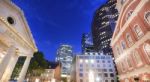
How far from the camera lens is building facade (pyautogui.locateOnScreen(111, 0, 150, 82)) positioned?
16.8 m

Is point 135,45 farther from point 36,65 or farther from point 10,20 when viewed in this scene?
point 36,65

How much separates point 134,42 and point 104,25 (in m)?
110

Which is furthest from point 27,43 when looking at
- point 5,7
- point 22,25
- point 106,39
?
point 106,39

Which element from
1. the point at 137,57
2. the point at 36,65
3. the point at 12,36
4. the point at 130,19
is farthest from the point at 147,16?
the point at 36,65

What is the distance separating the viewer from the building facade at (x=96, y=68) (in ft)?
234

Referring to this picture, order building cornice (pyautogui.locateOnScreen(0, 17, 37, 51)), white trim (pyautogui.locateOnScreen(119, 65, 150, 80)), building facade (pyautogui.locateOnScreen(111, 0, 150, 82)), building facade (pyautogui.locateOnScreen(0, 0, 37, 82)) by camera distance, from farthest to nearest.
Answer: building facade (pyautogui.locateOnScreen(111, 0, 150, 82)) → white trim (pyautogui.locateOnScreen(119, 65, 150, 80)) → building facade (pyautogui.locateOnScreen(0, 0, 37, 82)) → building cornice (pyautogui.locateOnScreen(0, 17, 37, 51))

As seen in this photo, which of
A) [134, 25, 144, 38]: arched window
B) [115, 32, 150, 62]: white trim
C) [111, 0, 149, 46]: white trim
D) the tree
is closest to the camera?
[115, 32, 150, 62]: white trim

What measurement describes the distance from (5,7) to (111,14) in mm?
121640

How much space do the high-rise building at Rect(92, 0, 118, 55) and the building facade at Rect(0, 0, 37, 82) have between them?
3821 inches

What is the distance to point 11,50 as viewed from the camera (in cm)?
1619

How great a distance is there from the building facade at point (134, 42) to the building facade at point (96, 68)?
47.7 m

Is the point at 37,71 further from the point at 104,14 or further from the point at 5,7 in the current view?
the point at 104,14

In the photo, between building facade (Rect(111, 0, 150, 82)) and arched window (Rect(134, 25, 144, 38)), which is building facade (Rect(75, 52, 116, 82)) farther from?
arched window (Rect(134, 25, 144, 38))

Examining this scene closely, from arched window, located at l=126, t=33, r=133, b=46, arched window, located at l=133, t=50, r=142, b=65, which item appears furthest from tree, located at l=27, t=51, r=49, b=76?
arched window, located at l=133, t=50, r=142, b=65
